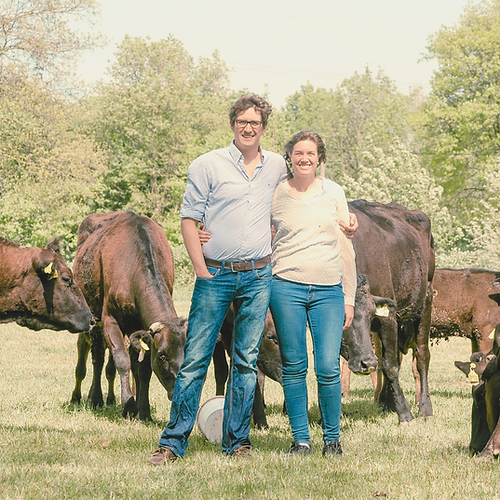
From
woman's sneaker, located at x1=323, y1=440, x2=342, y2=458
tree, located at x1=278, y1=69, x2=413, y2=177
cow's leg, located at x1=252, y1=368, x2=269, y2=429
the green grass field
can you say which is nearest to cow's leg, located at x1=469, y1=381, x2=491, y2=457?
the green grass field

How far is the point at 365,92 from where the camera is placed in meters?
69.7

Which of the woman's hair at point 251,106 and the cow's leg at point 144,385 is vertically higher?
the woman's hair at point 251,106

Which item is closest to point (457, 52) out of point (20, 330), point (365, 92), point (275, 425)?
point (365, 92)

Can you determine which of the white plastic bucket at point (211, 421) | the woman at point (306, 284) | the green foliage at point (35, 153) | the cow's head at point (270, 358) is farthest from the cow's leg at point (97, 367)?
the green foliage at point (35, 153)

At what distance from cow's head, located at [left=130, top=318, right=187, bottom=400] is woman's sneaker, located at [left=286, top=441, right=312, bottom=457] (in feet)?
6.20

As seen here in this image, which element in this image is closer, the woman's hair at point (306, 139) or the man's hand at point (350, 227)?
the woman's hair at point (306, 139)

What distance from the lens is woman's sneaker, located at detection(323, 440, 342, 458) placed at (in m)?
5.71

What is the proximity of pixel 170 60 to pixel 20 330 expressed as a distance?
39103 mm

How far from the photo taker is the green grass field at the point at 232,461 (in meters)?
4.75

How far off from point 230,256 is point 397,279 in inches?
179

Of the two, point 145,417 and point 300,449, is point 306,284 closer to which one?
point 300,449

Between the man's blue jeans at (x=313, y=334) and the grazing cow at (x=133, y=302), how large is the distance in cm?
193

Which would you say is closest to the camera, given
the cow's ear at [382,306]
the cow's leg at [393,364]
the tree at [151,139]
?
the cow's ear at [382,306]

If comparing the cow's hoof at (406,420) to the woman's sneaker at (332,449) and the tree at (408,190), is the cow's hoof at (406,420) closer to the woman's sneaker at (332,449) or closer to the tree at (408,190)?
the woman's sneaker at (332,449)
